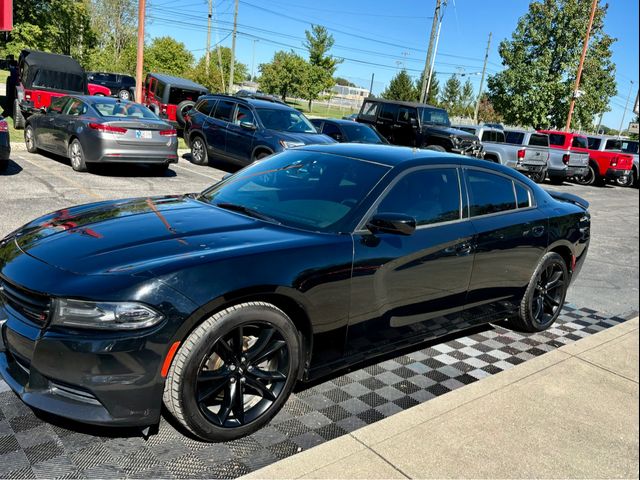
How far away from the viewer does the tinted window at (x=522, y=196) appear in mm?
4840

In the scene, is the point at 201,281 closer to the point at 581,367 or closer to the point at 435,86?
the point at 581,367

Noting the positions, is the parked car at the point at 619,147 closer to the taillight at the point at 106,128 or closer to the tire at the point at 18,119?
the taillight at the point at 106,128

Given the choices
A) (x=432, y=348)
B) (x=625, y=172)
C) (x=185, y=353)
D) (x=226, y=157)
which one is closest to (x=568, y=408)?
(x=432, y=348)

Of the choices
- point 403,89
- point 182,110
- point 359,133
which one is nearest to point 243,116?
point 359,133

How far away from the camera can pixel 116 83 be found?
32031 mm

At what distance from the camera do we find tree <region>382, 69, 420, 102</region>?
182 ft

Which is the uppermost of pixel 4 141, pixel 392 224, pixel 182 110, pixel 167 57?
pixel 167 57

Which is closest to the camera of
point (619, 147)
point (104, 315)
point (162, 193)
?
point (104, 315)

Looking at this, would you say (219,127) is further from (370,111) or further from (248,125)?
(370,111)

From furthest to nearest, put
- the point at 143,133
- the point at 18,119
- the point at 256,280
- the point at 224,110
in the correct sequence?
Answer: the point at 18,119
the point at 224,110
the point at 143,133
the point at 256,280

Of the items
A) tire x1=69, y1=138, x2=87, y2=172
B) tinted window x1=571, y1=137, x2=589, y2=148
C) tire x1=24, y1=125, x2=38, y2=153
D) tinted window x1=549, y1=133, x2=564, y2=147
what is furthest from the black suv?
tire x1=24, y1=125, x2=38, y2=153

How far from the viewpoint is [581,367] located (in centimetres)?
420

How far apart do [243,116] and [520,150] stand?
10.1 m

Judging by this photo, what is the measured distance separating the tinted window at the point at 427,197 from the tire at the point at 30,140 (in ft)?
37.3
